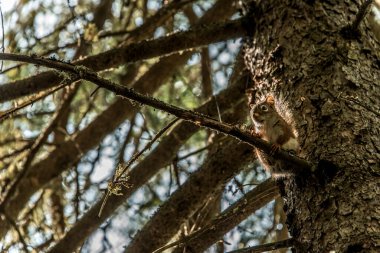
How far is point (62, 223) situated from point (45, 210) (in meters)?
0.29

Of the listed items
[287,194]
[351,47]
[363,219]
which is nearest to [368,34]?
[351,47]

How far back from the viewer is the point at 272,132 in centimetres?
295

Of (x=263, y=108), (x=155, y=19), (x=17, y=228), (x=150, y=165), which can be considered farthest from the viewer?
(x=155, y=19)

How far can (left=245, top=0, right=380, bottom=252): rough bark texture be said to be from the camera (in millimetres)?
2010

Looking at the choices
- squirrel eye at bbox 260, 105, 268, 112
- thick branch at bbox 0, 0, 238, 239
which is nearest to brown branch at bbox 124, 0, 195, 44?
thick branch at bbox 0, 0, 238, 239

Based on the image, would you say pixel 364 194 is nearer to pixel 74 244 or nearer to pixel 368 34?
pixel 368 34

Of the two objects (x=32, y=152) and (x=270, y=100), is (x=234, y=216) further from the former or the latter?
(x=32, y=152)

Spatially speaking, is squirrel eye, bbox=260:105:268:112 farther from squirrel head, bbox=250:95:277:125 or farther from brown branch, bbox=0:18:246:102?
brown branch, bbox=0:18:246:102

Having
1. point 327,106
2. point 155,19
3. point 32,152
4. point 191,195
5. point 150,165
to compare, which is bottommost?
point 327,106

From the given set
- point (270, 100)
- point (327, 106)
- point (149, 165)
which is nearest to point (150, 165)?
point (149, 165)

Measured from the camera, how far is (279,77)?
9.07ft

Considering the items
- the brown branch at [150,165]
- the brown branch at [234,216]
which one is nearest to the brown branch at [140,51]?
the brown branch at [150,165]

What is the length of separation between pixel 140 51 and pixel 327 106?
124 cm

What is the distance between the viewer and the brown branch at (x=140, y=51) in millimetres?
3033
